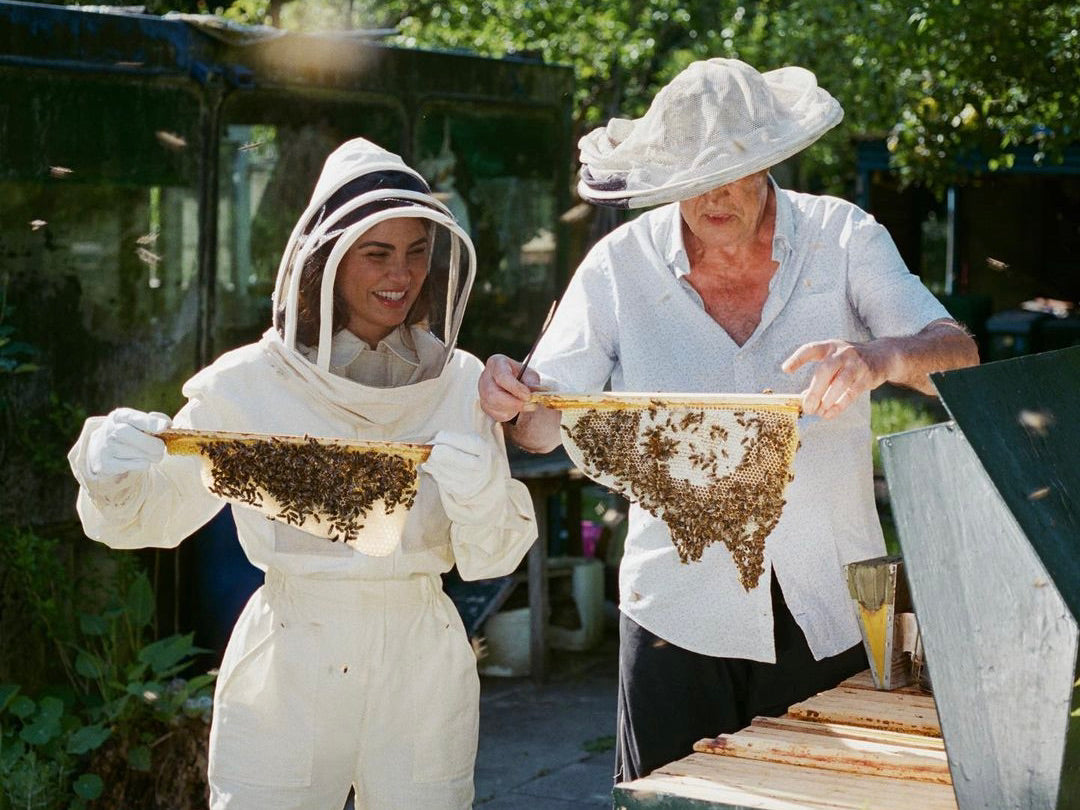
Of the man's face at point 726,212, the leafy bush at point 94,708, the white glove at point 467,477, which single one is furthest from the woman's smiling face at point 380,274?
the leafy bush at point 94,708

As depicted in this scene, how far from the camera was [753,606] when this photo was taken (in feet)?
9.30

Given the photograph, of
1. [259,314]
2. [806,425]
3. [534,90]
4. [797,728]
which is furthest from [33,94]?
[797,728]

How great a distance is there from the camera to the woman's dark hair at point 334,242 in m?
2.81

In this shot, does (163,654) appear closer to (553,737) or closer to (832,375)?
(553,737)

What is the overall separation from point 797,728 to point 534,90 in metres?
4.88

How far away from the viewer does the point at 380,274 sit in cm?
283

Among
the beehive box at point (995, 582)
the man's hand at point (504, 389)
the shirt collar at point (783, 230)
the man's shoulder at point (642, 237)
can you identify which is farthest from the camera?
the man's shoulder at point (642, 237)

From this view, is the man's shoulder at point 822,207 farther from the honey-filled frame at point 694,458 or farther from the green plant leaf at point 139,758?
the green plant leaf at point 139,758

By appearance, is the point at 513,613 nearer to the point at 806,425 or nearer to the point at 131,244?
the point at 131,244

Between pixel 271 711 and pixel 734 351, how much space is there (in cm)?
106

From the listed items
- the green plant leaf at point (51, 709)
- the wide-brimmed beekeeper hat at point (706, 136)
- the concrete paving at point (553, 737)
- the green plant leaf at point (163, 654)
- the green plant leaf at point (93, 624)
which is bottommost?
the concrete paving at point (553, 737)

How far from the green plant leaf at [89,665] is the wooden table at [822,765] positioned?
2.62 metres

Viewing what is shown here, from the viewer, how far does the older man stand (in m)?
2.84

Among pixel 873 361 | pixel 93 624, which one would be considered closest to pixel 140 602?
pixel 93 624
